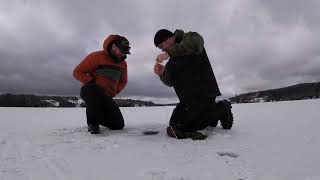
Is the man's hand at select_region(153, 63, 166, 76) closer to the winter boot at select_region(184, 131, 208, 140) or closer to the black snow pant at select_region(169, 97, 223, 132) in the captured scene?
the black snow pant at select_region(169, 97, 223, 132)

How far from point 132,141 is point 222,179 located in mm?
1908

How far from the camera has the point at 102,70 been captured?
17.7ft

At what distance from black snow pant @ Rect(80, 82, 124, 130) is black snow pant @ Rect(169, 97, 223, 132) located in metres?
1.11

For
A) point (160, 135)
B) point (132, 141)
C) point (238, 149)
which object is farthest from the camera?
point (160, 135)

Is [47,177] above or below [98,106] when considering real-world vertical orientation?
below

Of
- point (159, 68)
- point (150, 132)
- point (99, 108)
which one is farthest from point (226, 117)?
point (99, 108)

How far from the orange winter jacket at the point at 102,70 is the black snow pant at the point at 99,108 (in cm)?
14

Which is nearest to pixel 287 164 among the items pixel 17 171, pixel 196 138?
pixel 196 138

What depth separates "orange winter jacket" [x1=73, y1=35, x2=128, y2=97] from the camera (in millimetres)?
5281

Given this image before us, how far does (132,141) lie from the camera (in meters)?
4.28

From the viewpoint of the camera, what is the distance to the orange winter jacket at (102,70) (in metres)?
5.28

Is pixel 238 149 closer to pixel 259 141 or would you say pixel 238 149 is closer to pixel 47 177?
pixel 259 141

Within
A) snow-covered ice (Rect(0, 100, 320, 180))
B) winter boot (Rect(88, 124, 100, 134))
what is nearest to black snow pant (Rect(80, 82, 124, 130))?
winter boot (Rect(88, 124, 100, 134))

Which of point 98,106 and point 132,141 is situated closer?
point 132,141
